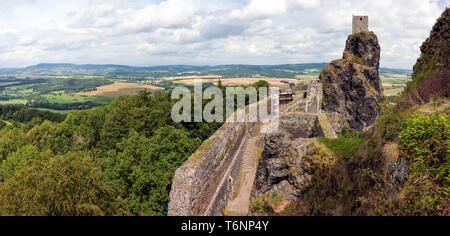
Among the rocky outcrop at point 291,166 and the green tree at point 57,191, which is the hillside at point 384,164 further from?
the green tree at point 57,191

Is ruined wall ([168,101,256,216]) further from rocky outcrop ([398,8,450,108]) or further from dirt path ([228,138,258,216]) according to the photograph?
rocky outcrop ([398,8,450,108])

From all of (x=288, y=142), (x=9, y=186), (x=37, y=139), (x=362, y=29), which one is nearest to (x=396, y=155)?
(x=288, y=142)

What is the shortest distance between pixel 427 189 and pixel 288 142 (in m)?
6.49

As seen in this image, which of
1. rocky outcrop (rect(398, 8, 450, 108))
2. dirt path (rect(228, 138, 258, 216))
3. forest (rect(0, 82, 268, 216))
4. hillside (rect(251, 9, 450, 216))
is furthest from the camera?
dirt path (rect(228, 138, 258, 216))

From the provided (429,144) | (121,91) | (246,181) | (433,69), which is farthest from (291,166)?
(121,91)

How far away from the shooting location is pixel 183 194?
9.99 m

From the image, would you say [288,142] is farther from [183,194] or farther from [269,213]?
[183,194]

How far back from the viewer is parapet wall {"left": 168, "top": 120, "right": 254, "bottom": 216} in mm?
10109

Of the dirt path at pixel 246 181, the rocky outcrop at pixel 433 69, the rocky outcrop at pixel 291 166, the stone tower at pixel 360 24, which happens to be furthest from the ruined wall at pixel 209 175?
the stone tower at pixel 360 24

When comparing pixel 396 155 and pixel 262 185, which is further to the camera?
pixel 262 185

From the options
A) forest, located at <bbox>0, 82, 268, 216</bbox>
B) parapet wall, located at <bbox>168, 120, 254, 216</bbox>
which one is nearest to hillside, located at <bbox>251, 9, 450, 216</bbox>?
parapet wall, located at <bbox>168, 120, 254, 216</bbox>

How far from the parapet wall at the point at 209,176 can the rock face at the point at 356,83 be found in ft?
108

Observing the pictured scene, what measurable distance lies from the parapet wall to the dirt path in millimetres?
739
